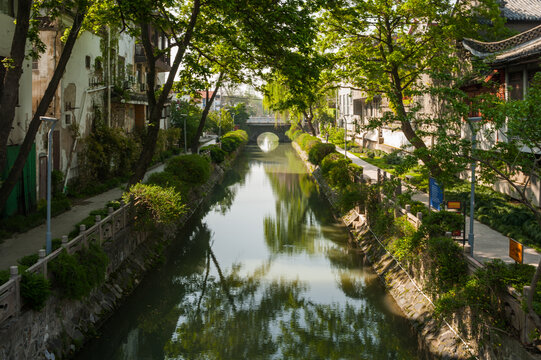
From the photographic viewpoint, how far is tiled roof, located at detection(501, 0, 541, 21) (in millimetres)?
27078

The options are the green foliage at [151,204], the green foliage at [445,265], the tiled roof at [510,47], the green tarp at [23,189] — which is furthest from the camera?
the green foliage at [151,204]

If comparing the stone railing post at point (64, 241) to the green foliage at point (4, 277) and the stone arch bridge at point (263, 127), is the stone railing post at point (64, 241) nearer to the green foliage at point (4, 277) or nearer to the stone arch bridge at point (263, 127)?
the green foliage at point (4, 277)

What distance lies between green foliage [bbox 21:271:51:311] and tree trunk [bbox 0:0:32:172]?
411cm

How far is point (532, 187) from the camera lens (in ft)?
63.8

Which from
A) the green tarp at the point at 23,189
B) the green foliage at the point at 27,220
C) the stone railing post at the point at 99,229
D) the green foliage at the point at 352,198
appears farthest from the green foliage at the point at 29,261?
the green foliage at the point at 352,198

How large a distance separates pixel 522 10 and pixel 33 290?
26.8 meters

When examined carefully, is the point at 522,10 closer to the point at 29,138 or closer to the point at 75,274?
the point at 29,138

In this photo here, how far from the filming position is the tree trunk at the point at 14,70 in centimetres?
Result: 1253

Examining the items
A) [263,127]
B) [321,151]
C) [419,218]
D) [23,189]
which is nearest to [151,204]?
[23,189]

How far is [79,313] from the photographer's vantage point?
12.2 m

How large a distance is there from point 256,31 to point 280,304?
8.15m

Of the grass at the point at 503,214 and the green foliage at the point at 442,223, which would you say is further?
the grass at the point at 503,214

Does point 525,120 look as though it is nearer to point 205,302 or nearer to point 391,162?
point 205,302

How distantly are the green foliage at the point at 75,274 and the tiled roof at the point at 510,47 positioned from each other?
13.2m
